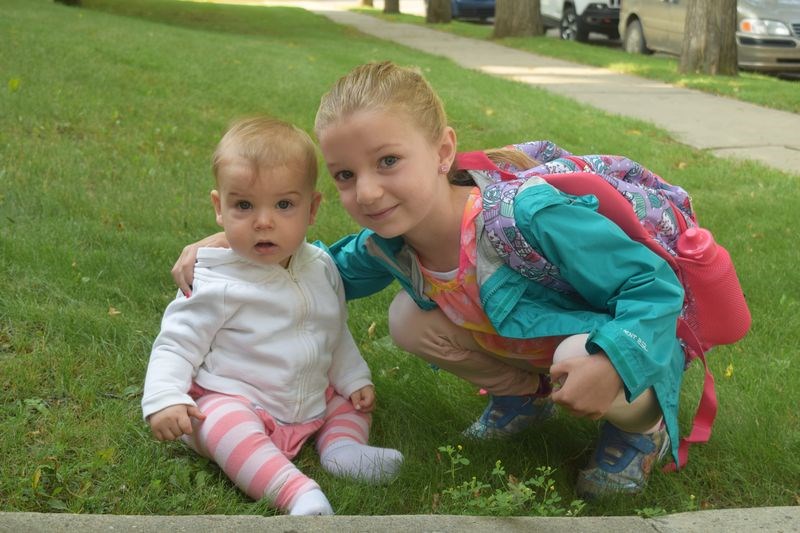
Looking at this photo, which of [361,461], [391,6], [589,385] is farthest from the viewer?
[391,6]

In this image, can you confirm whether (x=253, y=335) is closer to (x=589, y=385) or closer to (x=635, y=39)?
(x=589, y=385)

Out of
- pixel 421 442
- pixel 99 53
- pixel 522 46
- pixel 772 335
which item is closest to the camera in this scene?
pixel 421 442

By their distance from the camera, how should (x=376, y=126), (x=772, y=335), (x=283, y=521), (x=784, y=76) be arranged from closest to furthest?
(x=283, y=521) → (x=376, y=126) → (x=772, y=335) → (x=784, y=76)

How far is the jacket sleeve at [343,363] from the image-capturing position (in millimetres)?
3117

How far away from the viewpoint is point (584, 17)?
61.8ft

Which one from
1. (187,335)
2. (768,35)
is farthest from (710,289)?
(768,35)

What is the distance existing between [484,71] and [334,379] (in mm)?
9988

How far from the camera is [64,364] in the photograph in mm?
3244

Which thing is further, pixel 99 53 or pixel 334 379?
pixel 99 53

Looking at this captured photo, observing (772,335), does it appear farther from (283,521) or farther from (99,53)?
(99,53)

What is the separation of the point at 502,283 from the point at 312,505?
75 cm

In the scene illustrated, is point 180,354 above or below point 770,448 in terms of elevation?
above

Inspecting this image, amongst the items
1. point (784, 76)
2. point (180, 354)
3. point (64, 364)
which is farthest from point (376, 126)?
point (784, 76)

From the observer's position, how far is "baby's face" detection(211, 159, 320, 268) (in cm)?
285
